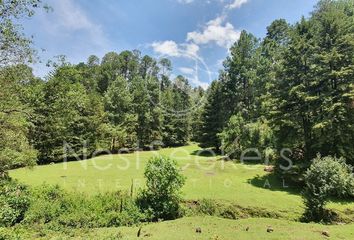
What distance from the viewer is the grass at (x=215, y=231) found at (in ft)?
42.9

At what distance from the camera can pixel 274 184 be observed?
2194 centimetres

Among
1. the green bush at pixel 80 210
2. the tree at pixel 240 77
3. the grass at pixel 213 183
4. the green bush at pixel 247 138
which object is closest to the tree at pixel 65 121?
the grass at pixel 213 183

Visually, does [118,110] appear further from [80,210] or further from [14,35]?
[14,35]

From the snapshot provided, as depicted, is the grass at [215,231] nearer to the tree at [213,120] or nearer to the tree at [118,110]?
the tree at [213,120]

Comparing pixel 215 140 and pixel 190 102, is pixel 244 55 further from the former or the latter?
pixel 190 102

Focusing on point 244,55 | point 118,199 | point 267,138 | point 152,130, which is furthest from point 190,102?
point 118,199

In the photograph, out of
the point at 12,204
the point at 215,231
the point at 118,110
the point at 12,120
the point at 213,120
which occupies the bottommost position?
the point at 215,231

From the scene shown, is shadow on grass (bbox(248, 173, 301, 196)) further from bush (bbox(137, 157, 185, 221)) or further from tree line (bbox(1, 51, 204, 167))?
tree line (bbox(1, 51, 204, 167))

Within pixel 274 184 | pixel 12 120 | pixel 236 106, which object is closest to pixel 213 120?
pixel 236 106

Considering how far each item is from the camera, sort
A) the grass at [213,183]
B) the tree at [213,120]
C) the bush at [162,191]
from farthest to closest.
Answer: the tree at [213,120], the grass at [213,183], the bush at [162,191]

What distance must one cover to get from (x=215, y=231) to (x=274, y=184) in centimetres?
976

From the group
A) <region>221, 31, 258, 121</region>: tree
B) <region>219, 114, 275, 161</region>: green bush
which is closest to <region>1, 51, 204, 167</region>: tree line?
<region>221, 31, 258, 121</region>: tree

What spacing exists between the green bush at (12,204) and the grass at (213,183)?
3.47m

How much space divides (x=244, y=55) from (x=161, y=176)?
33.2m
